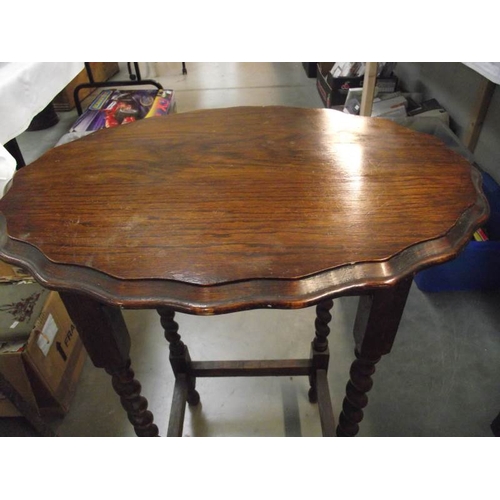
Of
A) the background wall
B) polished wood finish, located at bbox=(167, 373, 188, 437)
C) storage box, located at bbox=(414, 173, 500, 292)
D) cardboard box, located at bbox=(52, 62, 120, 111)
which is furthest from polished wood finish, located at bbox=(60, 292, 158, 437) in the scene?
cardboard box, located at bbox=(52, 62, 120, 111)

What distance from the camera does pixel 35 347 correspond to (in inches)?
41.5

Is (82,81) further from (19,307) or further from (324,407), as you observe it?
(324,407)

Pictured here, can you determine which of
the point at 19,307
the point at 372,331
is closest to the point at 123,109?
the point at 19,307

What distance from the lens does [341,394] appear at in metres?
1.20

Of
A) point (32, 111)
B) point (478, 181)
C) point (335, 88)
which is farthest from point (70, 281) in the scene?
point (335, 88)

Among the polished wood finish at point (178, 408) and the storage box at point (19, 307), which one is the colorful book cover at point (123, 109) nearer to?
the storage box at point (19, 307)

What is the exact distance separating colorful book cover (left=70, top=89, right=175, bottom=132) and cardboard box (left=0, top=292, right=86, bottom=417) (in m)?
1.26

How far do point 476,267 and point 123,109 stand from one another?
1.95 metres

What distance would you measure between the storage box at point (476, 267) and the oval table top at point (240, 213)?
30.9 inches

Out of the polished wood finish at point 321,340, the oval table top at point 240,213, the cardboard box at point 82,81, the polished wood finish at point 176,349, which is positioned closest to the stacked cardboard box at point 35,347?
the polished wood finish at point 176,349

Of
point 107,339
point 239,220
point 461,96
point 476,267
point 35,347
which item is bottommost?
point 476,267

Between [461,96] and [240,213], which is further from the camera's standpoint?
→ [461,96]

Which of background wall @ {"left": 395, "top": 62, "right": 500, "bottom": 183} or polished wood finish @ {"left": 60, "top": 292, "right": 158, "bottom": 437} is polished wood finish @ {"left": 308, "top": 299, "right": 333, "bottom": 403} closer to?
polished wood finish @ {"left": 60, "top": 292, "right": 158, "bottom": 437}

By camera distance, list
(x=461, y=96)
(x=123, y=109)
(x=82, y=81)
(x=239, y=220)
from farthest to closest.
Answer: (x=82, y=81)
(x=123, y=109)
(x=461, y=96)
(x=239, y=220)
